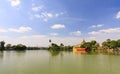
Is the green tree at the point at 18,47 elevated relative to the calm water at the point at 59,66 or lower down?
elevated

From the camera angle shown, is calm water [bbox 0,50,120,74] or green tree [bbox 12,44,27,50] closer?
calm water [bbox 0,50,120,74]

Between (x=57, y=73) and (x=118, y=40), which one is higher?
(x=118, y=40)

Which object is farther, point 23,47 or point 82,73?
point 23,47

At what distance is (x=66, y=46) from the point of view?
433 feet

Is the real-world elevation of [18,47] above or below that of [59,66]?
above

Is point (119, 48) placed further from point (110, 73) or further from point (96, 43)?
point (110, 73)

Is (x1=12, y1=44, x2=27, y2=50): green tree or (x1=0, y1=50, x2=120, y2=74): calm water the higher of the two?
(x1=12, y1=44, x2=27, y2=50): green tree

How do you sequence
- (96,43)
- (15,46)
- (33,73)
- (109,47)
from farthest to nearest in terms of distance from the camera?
(15,46) < (96,43) < (109,47) < (33,73)

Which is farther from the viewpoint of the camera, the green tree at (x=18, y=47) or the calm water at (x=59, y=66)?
the green tree at (x=18, y=47)

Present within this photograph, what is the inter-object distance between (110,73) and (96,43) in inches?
3250

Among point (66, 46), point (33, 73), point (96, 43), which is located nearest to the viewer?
point (33, 73)

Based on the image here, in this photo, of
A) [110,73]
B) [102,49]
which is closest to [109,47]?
[102,49]

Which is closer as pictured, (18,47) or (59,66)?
(59,66)

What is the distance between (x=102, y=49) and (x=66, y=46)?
49914mm
